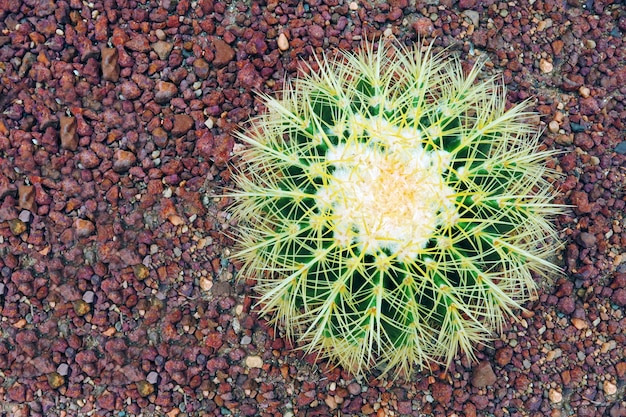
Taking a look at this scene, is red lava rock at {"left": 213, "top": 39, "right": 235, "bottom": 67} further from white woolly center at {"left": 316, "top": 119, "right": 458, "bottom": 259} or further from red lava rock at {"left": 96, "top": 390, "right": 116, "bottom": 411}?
red lava rock at {"left": 96, "top": 390, "right": 116, "bottom": 411}

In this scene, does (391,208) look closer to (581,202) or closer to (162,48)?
(581,202)

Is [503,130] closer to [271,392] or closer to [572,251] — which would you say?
[572,251]

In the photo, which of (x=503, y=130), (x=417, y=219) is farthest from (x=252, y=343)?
(x=503, y=130)

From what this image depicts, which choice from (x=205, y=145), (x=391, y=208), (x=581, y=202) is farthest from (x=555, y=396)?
(x=205, y=145)

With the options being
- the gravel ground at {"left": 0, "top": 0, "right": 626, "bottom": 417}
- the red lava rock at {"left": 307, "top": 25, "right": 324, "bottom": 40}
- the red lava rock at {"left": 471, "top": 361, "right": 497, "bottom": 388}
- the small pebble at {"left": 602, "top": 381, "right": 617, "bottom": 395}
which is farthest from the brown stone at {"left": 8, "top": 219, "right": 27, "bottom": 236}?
the small pebble at {"left": 602, "top": 381, "right": 617, "bottom": 395}

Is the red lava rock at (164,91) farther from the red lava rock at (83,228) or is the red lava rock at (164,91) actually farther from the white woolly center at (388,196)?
the white woolly center at (388,196)

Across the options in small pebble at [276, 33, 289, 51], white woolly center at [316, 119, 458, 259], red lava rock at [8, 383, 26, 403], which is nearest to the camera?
white woolly center at [316, 119, 458, 259]

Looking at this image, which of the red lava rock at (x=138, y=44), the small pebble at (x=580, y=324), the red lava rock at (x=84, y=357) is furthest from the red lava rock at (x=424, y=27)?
the red lava rock at (x=84, y=357)
